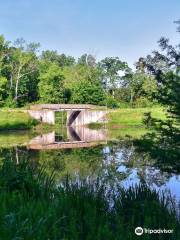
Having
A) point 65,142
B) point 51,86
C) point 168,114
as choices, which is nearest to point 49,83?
point 51,86

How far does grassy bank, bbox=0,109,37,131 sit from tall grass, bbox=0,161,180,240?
56174 mm

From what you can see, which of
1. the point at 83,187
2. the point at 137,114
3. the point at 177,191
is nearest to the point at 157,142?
the point at 83,187

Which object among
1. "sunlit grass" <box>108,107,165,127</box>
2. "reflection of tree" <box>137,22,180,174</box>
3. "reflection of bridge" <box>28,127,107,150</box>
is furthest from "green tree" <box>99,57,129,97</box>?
"reflection of tree" <box>137,22,180,174</box>

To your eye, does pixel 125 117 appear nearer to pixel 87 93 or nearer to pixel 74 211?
pixel 87 93

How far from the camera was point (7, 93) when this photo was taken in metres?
88.4

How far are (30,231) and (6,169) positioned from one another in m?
6.08

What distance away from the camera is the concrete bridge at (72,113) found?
73438mm

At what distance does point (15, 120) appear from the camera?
230 feet

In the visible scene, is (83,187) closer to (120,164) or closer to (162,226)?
(162,226)

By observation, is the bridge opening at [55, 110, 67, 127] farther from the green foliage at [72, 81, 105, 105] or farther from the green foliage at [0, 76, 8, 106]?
the green foliage at [0, 76, 8, 106]

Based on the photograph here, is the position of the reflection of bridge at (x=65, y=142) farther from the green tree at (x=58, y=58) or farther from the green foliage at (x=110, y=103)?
the green tree at (x=58, y=58)

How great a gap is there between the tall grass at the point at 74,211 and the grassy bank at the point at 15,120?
56174mm

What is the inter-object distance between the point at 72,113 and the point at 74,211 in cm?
7566

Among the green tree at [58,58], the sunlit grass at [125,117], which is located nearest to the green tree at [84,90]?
the sunlit grass at [125,117]
